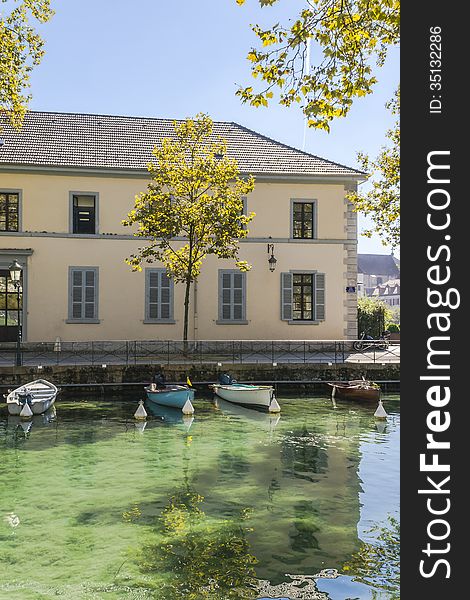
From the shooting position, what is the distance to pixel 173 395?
1922 cm

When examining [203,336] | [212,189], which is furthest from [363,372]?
[212,189]

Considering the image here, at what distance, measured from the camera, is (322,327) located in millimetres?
27484

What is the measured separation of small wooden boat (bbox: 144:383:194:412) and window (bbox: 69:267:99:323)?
25.3 feet

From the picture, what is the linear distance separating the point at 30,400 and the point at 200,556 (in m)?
11.3

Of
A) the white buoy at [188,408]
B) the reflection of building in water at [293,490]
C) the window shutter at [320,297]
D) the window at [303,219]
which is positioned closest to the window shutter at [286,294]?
the window shutter at [320,297]

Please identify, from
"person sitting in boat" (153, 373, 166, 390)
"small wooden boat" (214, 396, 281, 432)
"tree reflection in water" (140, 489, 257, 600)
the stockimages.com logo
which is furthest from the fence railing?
"tree reflection in water" (140, 489, 257, 600)

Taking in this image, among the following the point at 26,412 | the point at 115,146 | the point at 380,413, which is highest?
the point at 115,146

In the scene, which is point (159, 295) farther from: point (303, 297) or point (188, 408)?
point (188, 408)

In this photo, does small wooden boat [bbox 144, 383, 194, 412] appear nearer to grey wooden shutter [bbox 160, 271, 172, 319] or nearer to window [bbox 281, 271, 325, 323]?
grey wooden shutter [bbox 160, 271, 172, 319]

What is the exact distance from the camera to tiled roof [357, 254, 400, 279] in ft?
388

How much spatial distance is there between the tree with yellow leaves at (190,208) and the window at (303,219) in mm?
3553

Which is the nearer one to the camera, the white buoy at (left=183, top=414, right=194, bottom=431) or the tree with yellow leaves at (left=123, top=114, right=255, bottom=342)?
the white buoy at (left=183, top=414, right=194, bottom=431)

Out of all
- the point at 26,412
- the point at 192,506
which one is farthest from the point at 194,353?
the point at 192,506

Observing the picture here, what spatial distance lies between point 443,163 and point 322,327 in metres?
24.0
